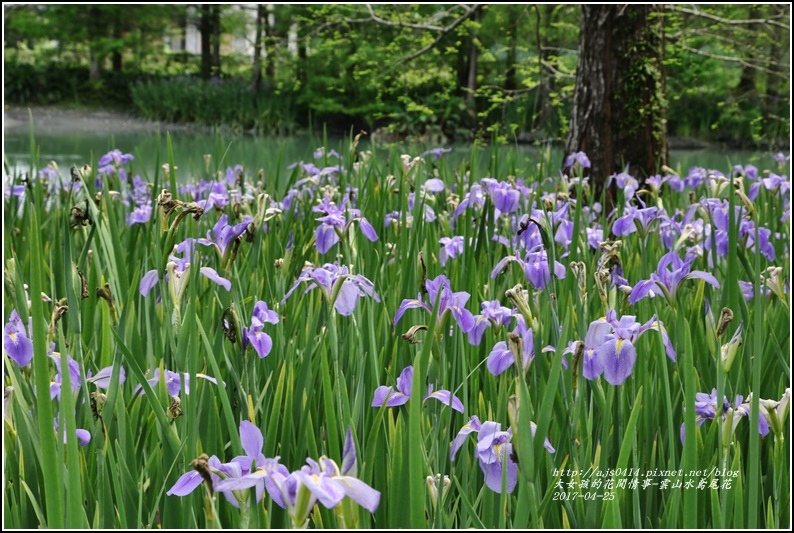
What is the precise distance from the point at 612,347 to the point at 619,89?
3.33m

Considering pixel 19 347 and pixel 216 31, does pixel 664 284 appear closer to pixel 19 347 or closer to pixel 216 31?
pixel 19 347

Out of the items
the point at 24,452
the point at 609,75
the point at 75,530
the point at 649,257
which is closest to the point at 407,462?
the point at 75,530

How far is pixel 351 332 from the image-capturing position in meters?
1.41

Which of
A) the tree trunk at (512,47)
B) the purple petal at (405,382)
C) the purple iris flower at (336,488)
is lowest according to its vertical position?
the purple petal at (405,382)

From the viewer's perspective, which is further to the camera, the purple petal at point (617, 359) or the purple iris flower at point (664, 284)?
the purple iris flower at point (664, 284)

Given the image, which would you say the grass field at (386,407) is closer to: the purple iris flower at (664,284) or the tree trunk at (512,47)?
the purple iris flower at (664,284)

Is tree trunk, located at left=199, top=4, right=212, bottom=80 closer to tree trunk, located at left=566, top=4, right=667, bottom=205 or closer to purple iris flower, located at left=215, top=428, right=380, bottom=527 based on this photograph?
tree trunk, located at left=566, top=4, right=667, bottom=205

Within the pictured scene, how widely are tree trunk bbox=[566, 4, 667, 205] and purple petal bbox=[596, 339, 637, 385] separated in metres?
3.12

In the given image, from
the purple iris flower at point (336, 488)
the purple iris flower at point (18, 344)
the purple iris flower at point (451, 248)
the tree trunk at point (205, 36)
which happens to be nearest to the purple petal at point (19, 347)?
the purple iris flower at point (18, 344)

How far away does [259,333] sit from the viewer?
131cm

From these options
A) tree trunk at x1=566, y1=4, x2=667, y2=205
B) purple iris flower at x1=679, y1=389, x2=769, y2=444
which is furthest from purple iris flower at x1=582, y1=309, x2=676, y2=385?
tree trunk at x1=566, y1=4, x2=667, y2=205

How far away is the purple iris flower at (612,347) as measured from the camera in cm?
116

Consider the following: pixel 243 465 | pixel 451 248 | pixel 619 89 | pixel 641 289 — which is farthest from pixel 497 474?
pixel 619 89

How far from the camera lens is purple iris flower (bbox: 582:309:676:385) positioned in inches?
45.5
